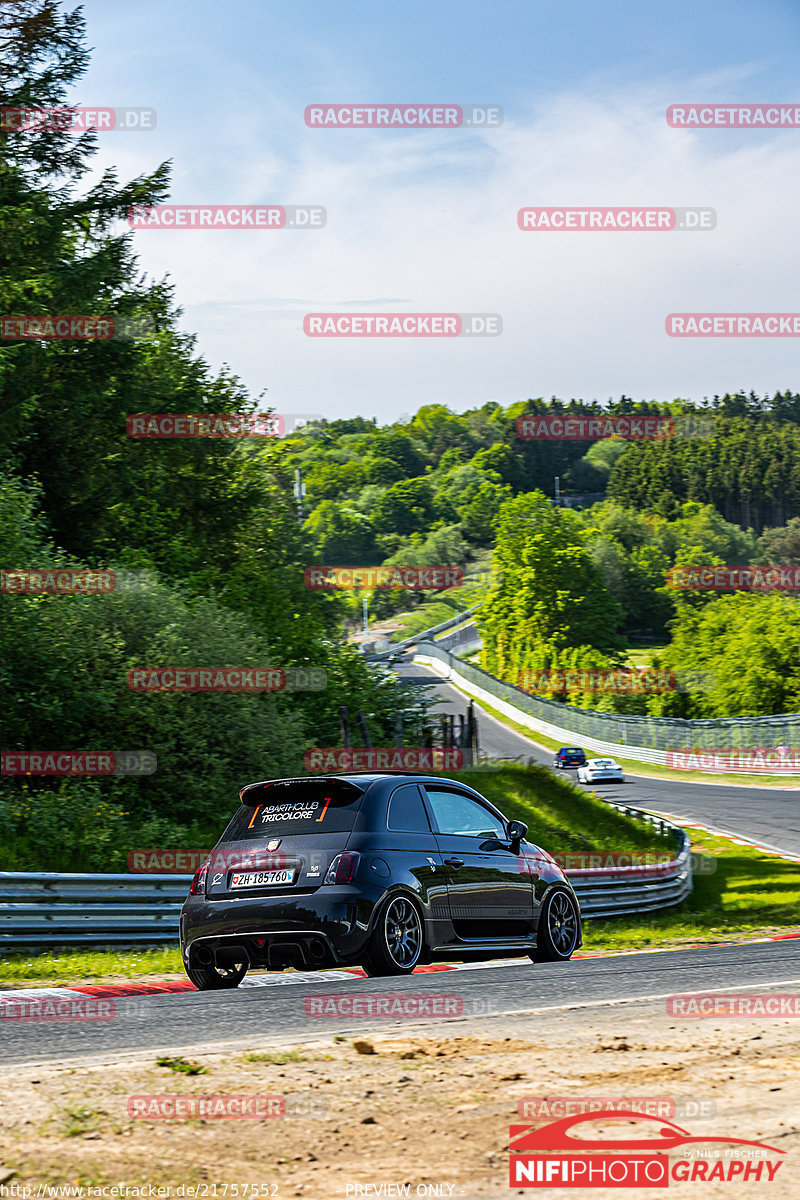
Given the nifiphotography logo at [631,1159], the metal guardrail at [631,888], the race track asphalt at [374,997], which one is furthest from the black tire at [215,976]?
the metal guardrail at [631,888]

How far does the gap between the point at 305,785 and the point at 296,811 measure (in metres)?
0.21

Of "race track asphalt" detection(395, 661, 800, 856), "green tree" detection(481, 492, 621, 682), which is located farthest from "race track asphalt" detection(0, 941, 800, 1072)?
"green tree" detection(481, 492, 621, 682)

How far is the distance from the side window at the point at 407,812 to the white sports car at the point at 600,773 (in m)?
49.7

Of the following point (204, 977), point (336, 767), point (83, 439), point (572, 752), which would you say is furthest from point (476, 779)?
point (572, 752)

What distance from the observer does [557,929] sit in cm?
1130

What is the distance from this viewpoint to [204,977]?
949 centimetres

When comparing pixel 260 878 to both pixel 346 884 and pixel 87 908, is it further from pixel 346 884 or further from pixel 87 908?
pixel 87 908

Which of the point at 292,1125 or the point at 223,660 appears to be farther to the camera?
the point at 223,660

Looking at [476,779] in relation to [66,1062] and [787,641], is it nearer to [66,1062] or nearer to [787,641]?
[66,1062]

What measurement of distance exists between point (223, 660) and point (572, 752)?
4643 cm

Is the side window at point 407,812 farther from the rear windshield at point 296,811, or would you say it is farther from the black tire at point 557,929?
the black tire at point 557,929

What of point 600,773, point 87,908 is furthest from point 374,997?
point 600,773

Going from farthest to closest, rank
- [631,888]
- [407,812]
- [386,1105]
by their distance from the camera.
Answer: [631,888]
[407,812]
[386,1105]

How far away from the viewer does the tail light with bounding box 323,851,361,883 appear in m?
8.74
